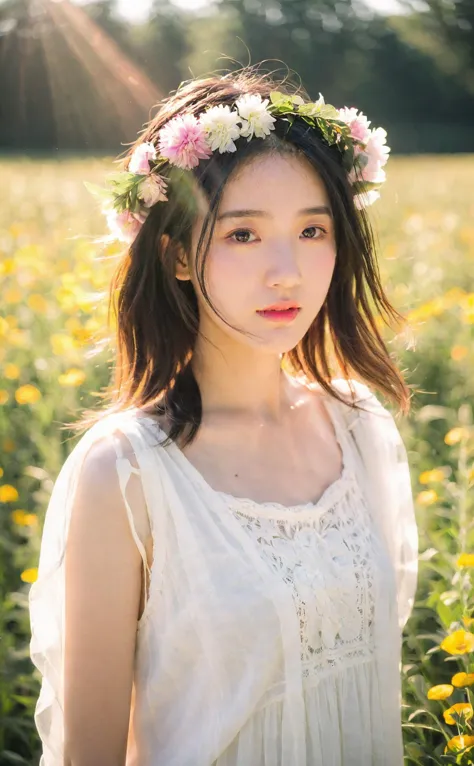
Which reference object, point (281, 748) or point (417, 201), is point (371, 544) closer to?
point (281, 748)

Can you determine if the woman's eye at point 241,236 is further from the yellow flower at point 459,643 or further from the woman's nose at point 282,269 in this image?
the yellow flower at point 459,643

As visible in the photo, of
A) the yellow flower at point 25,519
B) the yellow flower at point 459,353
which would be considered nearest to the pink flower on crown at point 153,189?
the yellow flower at point 25,519

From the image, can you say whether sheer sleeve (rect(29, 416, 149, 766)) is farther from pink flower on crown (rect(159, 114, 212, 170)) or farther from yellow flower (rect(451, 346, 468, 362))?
yellow flower (rect(451, 346, 468, 362))

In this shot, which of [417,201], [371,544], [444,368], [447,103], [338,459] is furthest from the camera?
[447,103]

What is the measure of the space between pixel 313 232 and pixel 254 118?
0.24 m

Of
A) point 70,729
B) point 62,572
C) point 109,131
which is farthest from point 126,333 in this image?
point 109,131

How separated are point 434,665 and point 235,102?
152cm

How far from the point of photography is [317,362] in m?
2.12

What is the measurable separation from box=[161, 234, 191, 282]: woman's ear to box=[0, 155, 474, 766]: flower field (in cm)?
19

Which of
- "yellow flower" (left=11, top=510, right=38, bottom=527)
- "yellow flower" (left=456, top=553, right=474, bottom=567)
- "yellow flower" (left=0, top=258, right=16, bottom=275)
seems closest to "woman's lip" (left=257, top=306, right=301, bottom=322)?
"yellow flower" (left=456, top=553, right=474, bottom=567)

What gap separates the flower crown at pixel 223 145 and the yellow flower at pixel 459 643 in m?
0.87

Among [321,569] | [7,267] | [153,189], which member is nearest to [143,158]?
[153,189]

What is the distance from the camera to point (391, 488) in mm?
1986

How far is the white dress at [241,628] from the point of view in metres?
1.55
